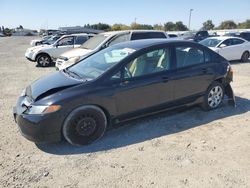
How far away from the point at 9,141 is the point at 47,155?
35.6 inches

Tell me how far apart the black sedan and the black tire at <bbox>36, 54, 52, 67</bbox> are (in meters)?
9.24

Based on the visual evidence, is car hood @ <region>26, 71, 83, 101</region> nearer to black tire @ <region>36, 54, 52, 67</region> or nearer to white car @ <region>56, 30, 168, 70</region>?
white car @ <region>56, 30, 168, 70</region>

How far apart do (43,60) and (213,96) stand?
10.3 meters

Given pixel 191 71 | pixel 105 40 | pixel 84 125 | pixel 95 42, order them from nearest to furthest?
pixel 84 125
pixel 191 71
pixel 105 40
pixel 95 42

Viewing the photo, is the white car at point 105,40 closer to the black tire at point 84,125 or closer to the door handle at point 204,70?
the door handle at point 204,70

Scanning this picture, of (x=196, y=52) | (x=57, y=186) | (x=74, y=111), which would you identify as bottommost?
(x=57, y=186)

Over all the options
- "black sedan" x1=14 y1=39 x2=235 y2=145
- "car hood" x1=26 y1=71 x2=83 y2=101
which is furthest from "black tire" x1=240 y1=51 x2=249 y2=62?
"car hood" x1=26 y1=71 x2=83 y2=101

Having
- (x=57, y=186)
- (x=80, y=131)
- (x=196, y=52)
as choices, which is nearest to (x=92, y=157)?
(x=80, y=131)

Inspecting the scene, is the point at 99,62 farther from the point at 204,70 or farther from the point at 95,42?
the point at 95,42

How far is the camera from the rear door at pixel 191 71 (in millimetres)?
5469

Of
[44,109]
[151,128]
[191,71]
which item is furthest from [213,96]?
[44,109]

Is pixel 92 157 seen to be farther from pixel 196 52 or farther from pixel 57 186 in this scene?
pixel 196 52

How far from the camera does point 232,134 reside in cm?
498

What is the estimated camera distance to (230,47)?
46.3ft
